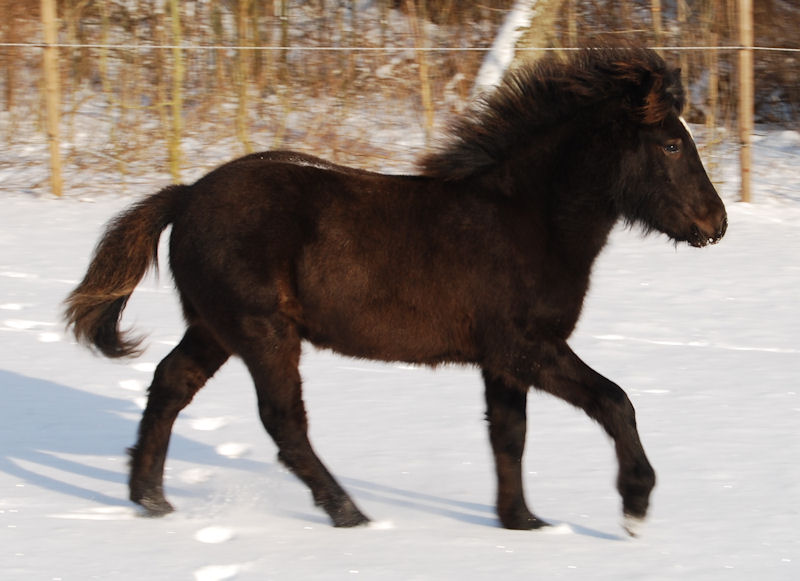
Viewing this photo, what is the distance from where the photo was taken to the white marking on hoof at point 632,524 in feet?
13.0

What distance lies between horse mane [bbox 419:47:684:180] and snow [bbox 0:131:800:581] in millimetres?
1390

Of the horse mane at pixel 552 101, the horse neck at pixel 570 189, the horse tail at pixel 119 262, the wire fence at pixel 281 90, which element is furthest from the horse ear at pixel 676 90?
the wire fence at pixel 281 90

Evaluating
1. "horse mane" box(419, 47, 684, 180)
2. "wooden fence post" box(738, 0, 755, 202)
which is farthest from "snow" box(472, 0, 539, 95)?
"horse mane" box(419, 47, 684, 180)

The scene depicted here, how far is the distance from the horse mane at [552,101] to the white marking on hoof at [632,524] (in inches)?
55.7

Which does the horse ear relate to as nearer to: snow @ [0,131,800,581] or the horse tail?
snow @ [0,131,800,581]

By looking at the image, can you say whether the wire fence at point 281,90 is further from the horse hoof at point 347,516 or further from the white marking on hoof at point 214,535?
the white marking on hoof at point 214,535

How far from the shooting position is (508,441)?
4289 mm

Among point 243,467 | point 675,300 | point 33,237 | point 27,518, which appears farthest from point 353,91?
point 27,518

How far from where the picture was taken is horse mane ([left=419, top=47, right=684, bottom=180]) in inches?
166

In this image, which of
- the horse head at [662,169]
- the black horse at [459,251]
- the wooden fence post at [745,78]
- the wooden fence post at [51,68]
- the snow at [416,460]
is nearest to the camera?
the snow at [416,460]

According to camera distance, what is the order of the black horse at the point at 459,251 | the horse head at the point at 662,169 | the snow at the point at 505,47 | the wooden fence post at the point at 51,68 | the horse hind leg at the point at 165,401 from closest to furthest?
the black horse at the point at 459,251 → the horse head at the point at 662,169 → the horse hind leg at the point at 165,401 → the wooden fence post at the point at 51,68 → the snow at the point at 505,47

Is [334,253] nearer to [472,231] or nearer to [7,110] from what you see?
[472,231]

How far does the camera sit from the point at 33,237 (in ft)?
30.7

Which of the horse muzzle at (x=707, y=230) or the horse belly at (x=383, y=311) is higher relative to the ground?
the horse muzzle at (x=707, y=230)
